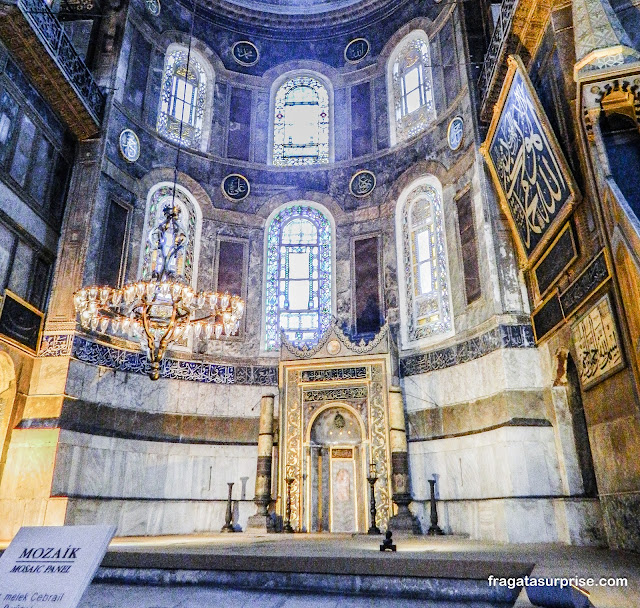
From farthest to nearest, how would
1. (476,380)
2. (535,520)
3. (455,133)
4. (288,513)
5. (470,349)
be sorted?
(455,133)
(288,513)
(470,349)
(476,380)
(535,520)

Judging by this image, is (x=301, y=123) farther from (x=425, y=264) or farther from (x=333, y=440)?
(x=333, y=440)

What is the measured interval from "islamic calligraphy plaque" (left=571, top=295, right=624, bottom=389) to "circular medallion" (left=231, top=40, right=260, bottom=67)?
32.0 ft

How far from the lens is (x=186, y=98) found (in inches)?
442

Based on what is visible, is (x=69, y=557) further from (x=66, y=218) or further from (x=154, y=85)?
(x=154, y=85)

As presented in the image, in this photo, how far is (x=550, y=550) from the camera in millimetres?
5367

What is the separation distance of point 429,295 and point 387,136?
3.83m

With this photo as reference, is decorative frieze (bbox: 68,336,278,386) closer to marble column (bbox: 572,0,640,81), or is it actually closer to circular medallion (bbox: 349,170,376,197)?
circular medallion (bbox: 349,170,376,197)

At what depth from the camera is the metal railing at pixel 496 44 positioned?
713 centimetres

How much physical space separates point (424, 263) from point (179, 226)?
4746mm

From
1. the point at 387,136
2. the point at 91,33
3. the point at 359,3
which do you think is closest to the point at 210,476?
the point at 387,136

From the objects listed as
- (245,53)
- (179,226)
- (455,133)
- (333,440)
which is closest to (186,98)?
(245,53)

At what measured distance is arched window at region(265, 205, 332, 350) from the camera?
1038 centimetres

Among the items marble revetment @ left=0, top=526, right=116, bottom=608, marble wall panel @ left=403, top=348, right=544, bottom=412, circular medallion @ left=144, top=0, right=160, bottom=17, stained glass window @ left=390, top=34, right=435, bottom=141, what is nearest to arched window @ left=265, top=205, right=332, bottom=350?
marble wall panel @ left=403, top=348, right=544, bottom=412

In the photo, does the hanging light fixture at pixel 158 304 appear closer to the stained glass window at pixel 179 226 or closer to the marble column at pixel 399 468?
the stained glass window at pixel 179 226
